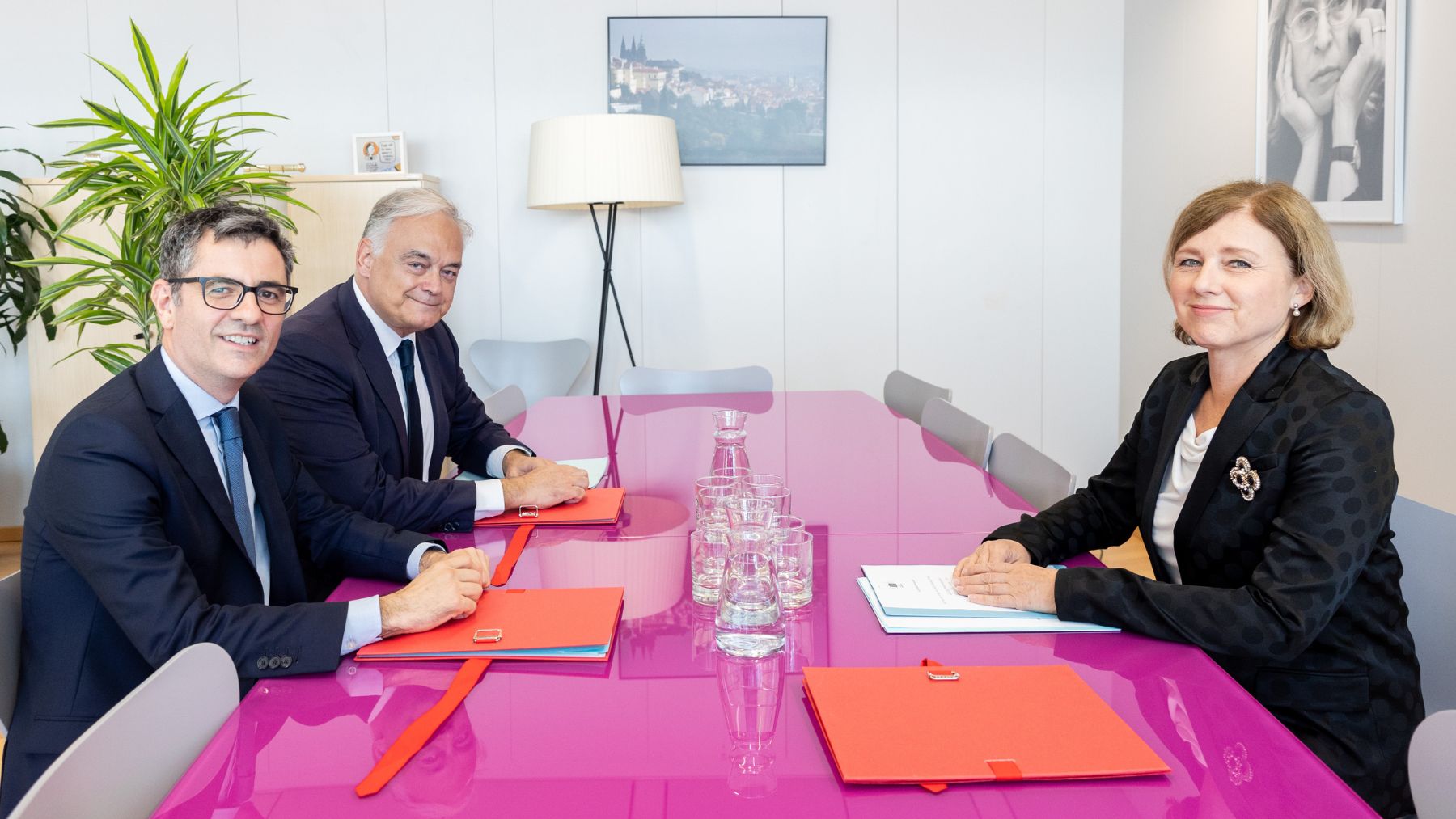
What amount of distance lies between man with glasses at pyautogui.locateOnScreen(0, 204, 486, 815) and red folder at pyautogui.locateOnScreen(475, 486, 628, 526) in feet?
0.90

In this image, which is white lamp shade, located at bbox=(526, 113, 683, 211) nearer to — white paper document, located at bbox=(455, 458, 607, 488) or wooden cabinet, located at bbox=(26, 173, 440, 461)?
wooden cabinet, located at bbox=(26, 173, 440, 461)

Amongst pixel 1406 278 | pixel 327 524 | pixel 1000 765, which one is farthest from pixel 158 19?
pixel 1000 765

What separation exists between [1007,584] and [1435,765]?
1.83 ft

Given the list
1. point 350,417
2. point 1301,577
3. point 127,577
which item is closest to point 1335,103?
point 1301,577

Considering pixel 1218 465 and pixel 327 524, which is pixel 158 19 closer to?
pixel 327 524

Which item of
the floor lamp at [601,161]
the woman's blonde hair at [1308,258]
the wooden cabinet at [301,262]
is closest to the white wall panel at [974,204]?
the floor lamp at [601,161]

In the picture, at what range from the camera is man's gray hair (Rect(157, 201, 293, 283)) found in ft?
6.08

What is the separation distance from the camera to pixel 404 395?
2775mm

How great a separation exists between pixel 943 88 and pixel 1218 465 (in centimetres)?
422

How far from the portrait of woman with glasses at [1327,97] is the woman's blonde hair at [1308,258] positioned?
7.23 feet

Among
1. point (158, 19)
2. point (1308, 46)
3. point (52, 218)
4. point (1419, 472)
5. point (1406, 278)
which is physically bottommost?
point (1419, 472)

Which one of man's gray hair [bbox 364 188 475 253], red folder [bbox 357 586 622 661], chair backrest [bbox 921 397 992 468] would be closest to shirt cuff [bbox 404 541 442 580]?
red folder [bbox 357 586 622 661]

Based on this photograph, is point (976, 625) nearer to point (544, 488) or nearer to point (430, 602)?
point (430, 602)

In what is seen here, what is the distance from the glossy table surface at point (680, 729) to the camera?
1.06m
